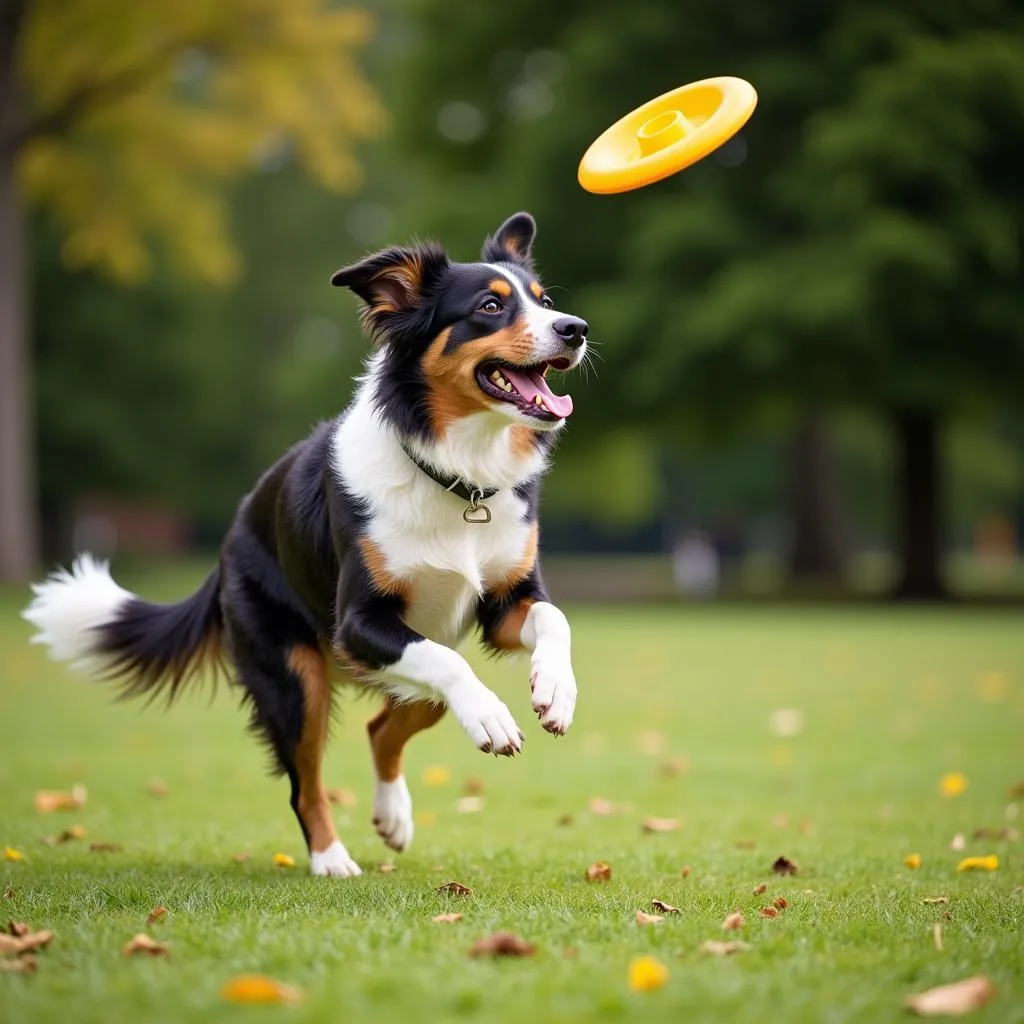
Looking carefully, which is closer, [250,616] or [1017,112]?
[250,616]

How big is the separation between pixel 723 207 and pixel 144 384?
19.0m

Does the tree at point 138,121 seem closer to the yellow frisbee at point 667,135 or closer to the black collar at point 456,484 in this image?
the yellow frisbee at point 667,135

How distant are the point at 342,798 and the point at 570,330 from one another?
354cm

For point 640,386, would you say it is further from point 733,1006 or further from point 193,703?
point 733,1006

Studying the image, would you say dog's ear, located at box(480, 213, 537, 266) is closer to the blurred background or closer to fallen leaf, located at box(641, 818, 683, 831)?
fallen leaf, located at box(641, 818, 683, 831)

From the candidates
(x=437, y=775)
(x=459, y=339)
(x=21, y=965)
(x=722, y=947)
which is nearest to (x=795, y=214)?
(x=437, y=775)

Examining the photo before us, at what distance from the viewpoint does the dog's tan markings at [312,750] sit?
546 cm

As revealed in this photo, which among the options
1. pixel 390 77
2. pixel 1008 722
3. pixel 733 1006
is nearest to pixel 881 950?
pixel 733 1006

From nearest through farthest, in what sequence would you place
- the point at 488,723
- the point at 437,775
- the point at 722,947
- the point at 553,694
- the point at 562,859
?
the point at 722,947 → the point at 488,723 → the point at 553,694 → the point at 562,859 → the point at 437,775

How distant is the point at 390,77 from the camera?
3134 centimetres

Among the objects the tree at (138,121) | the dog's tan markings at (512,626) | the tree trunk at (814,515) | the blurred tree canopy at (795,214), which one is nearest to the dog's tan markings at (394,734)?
the dog's tan markings at (512,626)

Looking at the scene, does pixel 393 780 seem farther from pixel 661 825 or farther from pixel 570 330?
pixel 570 330

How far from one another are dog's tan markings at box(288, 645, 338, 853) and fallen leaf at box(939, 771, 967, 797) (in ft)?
11.9

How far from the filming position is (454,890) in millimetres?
4742
